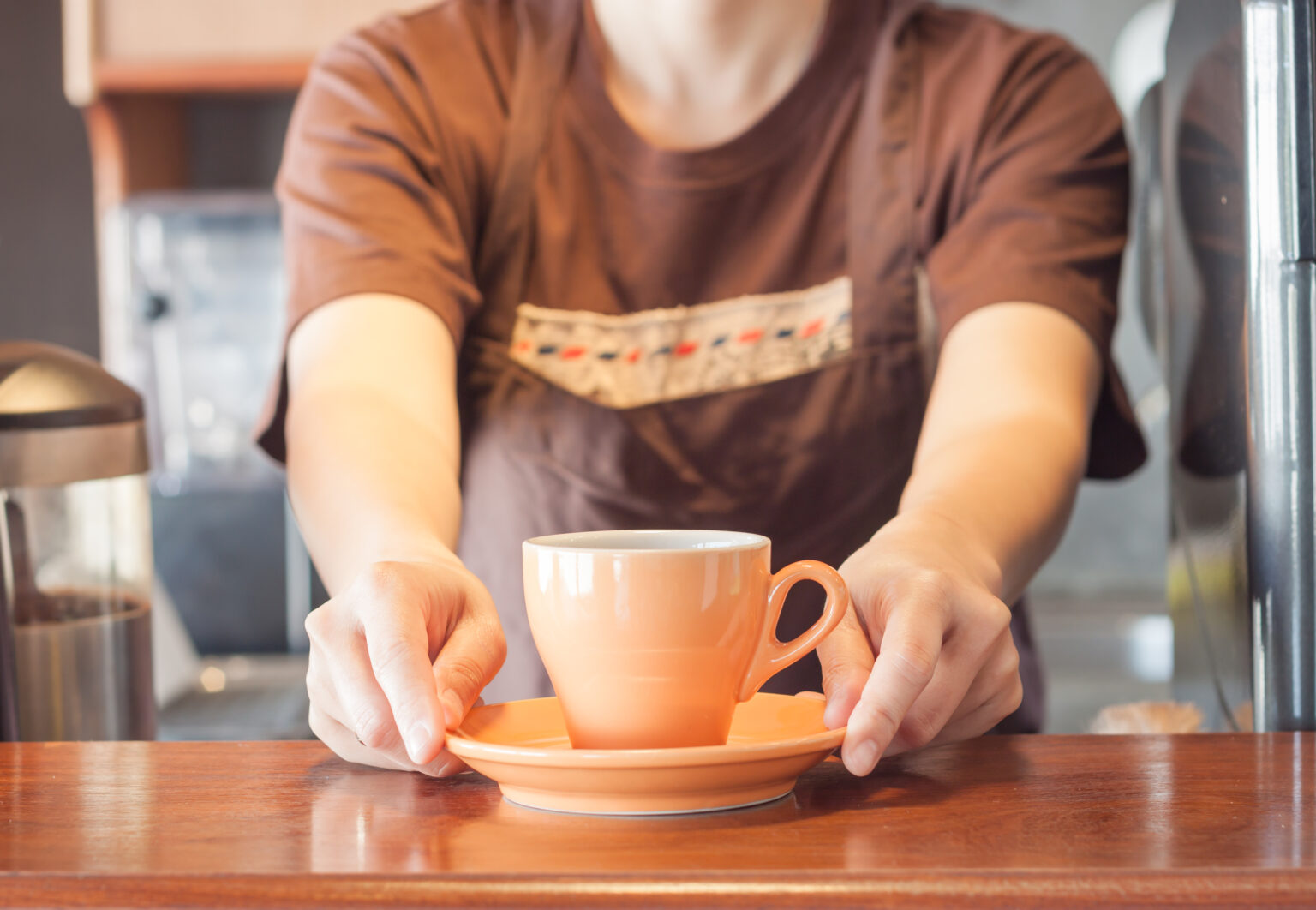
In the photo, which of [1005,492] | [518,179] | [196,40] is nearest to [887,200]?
[518,179]

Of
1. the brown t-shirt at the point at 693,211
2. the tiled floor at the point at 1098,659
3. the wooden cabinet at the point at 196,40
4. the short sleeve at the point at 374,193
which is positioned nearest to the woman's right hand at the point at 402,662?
the short sleeve at the point at 374,193

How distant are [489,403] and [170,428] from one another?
1.68m

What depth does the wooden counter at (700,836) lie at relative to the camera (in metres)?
0.36

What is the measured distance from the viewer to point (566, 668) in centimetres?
49

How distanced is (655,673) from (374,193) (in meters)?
0.58

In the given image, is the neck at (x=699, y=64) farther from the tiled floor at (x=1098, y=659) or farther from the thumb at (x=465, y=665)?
the tiled floor at (x=1098, y=659)

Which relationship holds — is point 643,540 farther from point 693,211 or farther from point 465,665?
point 693,211

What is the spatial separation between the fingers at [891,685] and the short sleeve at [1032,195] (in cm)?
46

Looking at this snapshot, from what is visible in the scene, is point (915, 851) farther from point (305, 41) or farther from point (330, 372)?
point (305, 41)

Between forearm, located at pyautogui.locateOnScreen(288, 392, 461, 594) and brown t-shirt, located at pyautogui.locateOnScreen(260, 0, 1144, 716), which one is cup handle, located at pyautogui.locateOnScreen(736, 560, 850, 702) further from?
brown t-shirt, located at pyautogui.locateOnScreen(260, 0, 1144, 716)

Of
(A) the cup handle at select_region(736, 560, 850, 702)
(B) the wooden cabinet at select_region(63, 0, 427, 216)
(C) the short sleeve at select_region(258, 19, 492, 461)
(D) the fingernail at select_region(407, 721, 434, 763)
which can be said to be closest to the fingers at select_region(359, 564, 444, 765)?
(D) the fingernail at select_region(407, 721, 434, 763)

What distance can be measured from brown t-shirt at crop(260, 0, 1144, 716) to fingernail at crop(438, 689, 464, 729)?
1.76 ft

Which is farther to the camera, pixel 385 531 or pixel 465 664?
pixel 385 531

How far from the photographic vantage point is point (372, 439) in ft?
2.48
